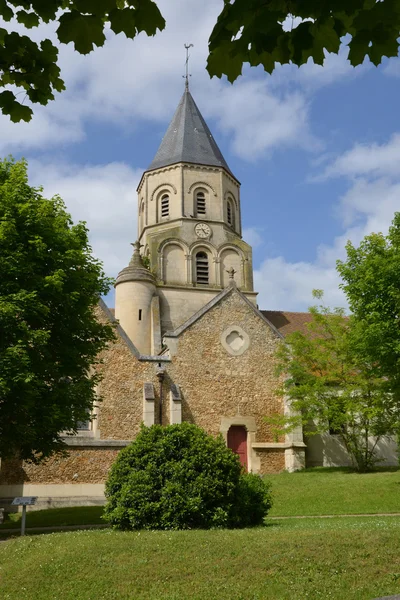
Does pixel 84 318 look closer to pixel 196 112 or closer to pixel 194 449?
pixel 194 449

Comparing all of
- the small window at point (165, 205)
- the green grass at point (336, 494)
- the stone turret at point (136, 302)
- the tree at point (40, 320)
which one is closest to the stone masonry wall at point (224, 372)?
the green grass at point (336, 494)

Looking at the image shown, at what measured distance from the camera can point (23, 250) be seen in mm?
15508

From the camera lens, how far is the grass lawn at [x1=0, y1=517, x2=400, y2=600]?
26.9 ft

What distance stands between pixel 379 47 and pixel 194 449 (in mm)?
10231

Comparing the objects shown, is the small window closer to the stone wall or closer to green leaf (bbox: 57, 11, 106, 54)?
the stone wall

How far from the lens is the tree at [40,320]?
14320mm

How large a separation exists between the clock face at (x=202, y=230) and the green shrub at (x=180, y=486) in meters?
23.4

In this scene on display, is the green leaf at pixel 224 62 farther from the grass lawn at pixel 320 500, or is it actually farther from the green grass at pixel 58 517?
the green grass at pixel 58 517

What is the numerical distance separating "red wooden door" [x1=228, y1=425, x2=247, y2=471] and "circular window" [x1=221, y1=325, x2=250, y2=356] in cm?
338

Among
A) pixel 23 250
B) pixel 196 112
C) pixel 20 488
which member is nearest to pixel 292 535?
pixel 23 250

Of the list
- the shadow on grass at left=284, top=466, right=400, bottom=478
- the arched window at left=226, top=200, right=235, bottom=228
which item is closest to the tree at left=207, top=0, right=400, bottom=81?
the shadow on grass at left=284, top=466, right=400, bottom=478

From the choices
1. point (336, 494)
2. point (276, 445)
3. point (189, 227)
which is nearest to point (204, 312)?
point (276, 445)

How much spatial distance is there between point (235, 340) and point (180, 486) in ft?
52.0

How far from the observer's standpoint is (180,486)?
12086 millimetres
